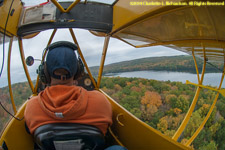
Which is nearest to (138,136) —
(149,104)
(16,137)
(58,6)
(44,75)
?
(44,75)

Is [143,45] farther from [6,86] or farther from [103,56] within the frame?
[6,86]

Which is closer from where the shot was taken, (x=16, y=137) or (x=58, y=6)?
(x=16, y=137)

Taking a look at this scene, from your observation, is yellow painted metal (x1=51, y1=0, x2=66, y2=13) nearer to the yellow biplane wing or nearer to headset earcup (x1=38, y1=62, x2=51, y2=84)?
the yellow biplane wing

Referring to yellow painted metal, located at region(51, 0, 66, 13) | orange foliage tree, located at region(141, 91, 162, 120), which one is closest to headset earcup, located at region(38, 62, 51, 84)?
yellow painted metal, located at region(51, 0, 66, 13)

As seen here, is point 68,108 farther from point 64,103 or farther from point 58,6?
point 58,6

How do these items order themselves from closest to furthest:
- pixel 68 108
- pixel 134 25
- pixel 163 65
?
pixel 68 108
pixel 134 25
pixel 163 65

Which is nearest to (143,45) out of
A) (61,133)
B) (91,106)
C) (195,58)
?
(195,58)

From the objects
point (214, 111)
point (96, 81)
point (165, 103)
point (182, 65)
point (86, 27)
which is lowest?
point (165, 103)
